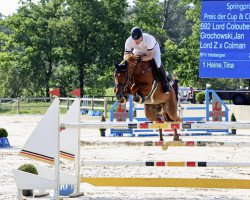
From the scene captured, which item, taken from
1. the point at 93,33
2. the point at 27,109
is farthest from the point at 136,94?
the point at 93,33

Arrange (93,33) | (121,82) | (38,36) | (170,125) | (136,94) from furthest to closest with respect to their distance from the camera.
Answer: (38,36)
(93,33)
(136,94)
(121,82)
(170,125)

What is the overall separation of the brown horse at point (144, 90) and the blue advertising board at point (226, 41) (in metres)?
11.7

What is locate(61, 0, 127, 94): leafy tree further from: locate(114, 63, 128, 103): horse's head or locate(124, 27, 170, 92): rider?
locate(114, 63, 128, 103): horse's head

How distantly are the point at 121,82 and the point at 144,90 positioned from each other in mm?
576

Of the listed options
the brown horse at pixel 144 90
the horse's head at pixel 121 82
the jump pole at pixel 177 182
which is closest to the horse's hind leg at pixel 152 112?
the brown horse at pixel 144 90

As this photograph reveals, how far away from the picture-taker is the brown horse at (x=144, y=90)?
7.85 meters

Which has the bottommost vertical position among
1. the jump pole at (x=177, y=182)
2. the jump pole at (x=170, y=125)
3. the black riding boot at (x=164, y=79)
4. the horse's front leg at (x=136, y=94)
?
the jump pole at (x=177, y=182)

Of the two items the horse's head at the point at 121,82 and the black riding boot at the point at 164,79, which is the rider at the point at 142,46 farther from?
the horse's head at the point at 121,82

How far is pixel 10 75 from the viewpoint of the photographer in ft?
150

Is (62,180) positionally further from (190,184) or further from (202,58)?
(202,58)

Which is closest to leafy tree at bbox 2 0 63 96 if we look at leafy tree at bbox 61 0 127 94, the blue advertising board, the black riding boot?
leafy tree at bbox 61 0 127 94

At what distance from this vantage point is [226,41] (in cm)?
2088

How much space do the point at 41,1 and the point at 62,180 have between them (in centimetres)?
3877

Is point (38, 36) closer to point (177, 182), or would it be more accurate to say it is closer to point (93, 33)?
point (93, 33)
